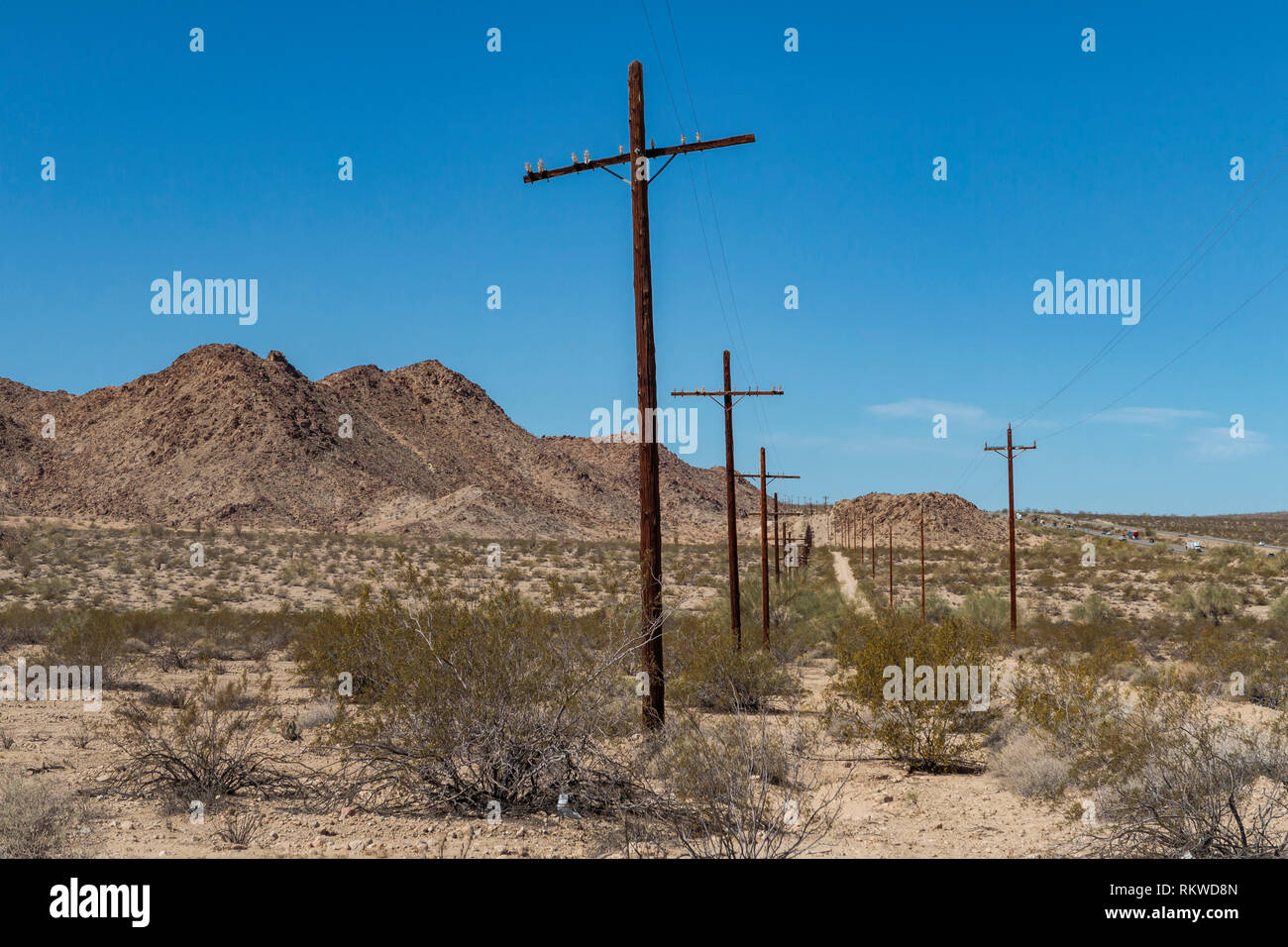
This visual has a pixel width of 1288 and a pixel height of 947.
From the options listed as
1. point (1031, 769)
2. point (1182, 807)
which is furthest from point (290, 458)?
point (1182, 807)

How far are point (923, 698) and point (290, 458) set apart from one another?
78.4 metres

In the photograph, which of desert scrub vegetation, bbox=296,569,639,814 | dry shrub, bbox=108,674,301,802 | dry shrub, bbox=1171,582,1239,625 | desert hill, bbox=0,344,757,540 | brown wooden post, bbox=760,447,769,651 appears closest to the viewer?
desert scrub vegetation, bbox=296,569,639,814

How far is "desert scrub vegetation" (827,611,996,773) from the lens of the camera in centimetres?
1245

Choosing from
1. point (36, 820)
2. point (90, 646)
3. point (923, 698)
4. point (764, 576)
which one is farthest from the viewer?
point (764, 576)

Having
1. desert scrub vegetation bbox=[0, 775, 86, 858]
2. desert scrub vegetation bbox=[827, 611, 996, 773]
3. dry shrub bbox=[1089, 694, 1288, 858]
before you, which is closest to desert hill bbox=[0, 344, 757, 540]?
desert scrub vegetation bbox=[827, 611, 996, 773]

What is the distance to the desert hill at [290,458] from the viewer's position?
248ft

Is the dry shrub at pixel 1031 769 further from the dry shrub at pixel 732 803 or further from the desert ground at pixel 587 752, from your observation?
the dry shrub at pixel 732 803

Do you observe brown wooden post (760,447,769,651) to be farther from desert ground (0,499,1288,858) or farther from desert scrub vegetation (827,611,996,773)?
desert scrub vegetation (827,611,996,773)

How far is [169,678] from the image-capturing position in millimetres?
18188

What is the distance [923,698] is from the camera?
12.6 metres

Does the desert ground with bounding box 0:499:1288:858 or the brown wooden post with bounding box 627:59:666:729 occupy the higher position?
the brown wooden post with bounding box 627:59:666:729

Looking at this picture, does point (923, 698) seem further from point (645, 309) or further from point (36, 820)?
point (36, 820)

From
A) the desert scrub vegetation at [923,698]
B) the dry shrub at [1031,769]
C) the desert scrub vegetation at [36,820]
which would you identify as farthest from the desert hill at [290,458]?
the desert scrub vegetation at [36,820]

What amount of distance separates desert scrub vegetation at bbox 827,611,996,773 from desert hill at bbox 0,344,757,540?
6353cm
